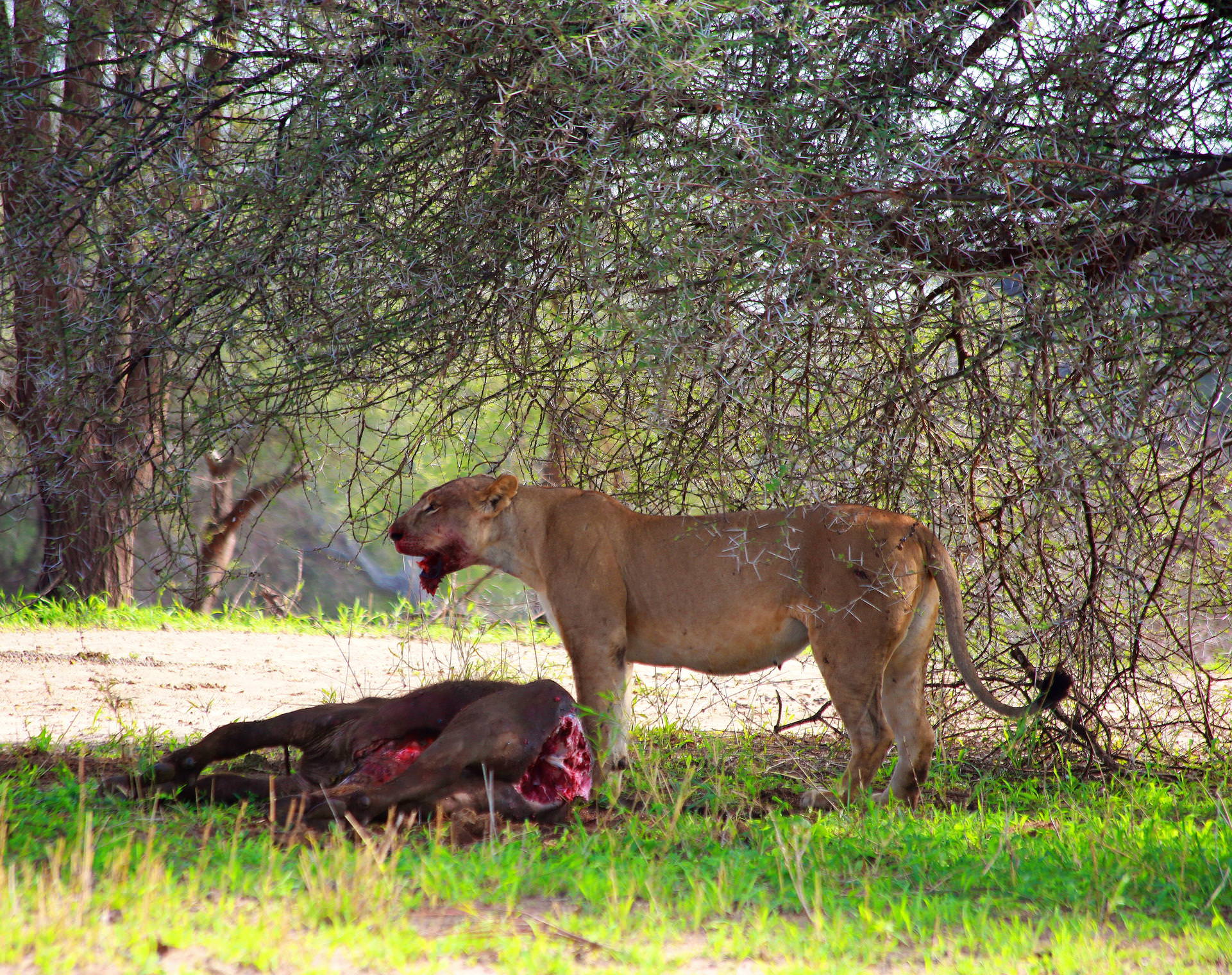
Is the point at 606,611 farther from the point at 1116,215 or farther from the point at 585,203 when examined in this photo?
the point at 1116,215

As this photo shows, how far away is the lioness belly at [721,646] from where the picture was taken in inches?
197

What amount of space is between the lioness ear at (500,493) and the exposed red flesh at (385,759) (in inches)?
49.8

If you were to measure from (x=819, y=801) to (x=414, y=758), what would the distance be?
5.70 feet

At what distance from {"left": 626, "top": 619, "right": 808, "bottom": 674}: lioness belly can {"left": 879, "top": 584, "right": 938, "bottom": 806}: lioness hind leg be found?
434 millimetres

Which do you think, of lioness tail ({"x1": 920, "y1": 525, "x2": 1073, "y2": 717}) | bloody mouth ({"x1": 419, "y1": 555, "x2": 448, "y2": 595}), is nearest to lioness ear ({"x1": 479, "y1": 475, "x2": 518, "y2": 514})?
bloody mouth ({"x1": 419, "y1": 555, "x2": 448, "y2": 595})

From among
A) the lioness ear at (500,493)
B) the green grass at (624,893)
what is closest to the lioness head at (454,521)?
the lioness ear at (500,493)

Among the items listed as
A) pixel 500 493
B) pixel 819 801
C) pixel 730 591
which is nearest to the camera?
pixel 819 801

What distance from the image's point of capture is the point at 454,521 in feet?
17.3

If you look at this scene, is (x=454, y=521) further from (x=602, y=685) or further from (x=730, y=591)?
(x=730, y=591)

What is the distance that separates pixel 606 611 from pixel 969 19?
296 cm

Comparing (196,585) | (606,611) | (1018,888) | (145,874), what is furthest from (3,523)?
(1018,888)

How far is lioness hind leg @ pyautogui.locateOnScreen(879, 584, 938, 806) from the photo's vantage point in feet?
16.2

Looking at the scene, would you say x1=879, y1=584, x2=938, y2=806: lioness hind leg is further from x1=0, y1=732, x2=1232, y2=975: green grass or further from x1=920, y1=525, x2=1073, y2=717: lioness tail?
x1=0, y1=732, x2=1232, y2=975: green grass

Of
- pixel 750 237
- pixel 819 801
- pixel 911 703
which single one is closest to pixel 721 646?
pixel 819 801
